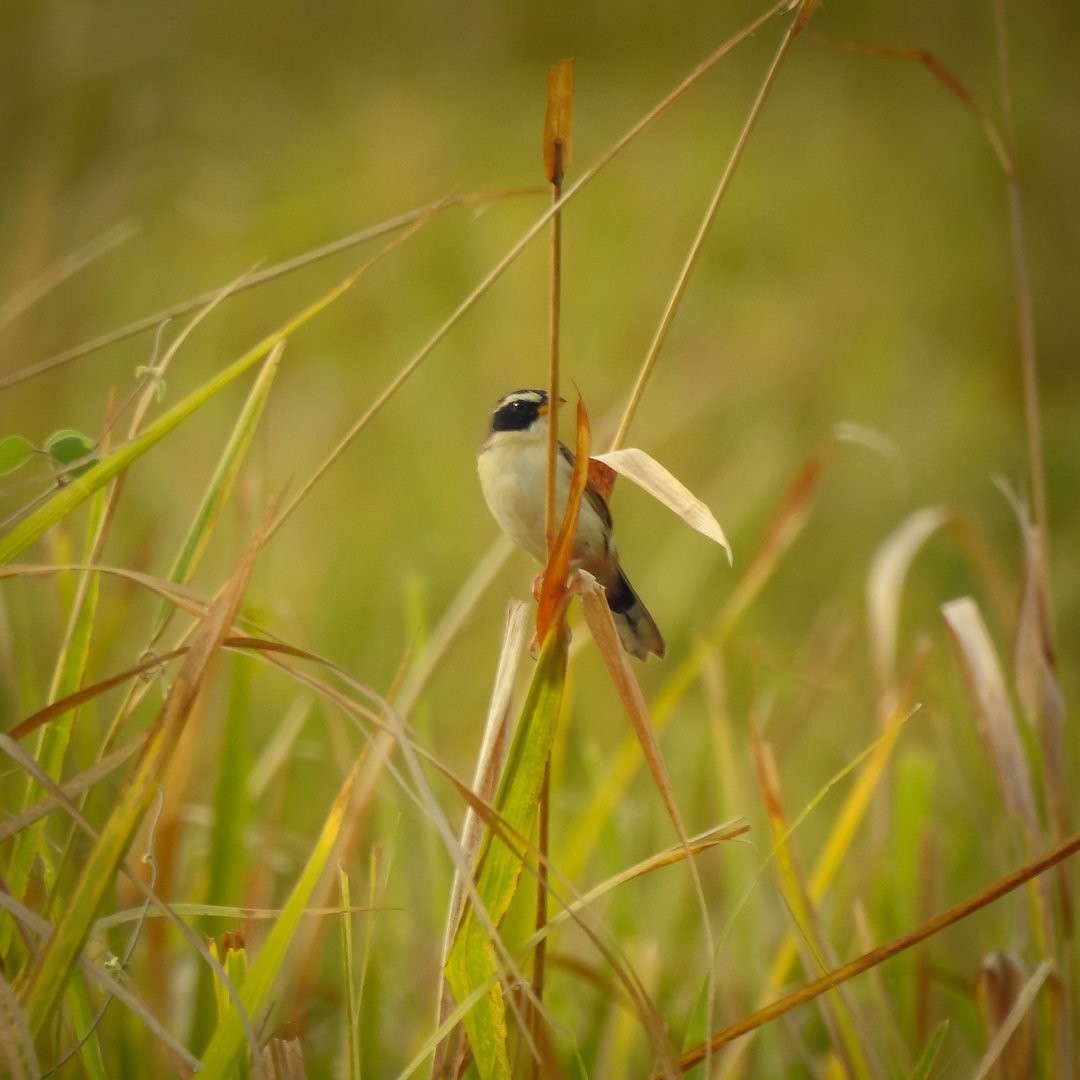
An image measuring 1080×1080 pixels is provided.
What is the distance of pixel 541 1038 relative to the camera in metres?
1.33

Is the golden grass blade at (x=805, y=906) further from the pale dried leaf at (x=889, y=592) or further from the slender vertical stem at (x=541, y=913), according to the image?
the pale dried leaf at (x=889, y=592)

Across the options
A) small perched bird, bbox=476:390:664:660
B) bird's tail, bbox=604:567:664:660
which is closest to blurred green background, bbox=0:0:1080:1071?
small perched bird, bbox=476:390:664:660

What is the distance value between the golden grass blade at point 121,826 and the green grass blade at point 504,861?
0.31 m

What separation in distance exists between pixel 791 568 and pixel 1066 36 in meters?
3.56

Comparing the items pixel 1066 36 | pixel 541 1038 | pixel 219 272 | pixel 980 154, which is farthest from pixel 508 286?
pixel 541 1038

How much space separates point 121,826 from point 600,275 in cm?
542

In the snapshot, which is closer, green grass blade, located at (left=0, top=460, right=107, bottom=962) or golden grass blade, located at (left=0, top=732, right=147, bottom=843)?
golden grass blade, located at (left=0, top=732, right=147, bottom=843)

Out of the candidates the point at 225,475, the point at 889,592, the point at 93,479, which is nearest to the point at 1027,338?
the point at 889,592

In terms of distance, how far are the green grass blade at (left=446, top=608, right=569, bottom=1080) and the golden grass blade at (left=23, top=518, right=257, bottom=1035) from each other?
313mm

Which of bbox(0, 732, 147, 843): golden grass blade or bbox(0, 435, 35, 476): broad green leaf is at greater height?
bbox(0, 435, 35, 476): broad green leaf

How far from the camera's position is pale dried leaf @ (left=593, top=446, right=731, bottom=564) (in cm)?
108

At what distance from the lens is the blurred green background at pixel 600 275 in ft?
15.1

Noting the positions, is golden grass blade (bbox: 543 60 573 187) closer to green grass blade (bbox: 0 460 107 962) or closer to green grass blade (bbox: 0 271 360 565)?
green grass blade (bbox: 0 271 360 565)

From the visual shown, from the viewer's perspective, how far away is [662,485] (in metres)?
1.16
